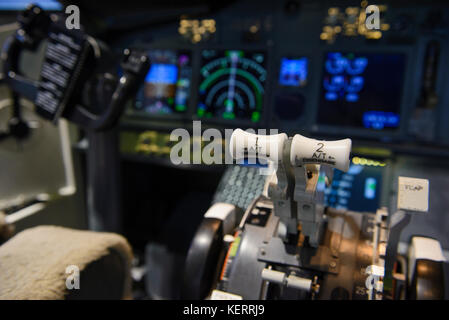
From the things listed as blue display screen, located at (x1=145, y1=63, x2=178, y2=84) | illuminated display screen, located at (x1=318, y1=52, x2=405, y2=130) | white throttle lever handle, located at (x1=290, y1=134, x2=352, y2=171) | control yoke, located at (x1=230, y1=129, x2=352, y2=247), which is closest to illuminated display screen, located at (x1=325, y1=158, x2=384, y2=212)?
control yoke, located at (x1=230, y1=129, x2=352, y2=247)

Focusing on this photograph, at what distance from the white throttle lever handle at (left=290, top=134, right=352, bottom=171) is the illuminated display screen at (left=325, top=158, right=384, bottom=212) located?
0.44 meters

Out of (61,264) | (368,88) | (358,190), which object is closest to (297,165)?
(61,264)

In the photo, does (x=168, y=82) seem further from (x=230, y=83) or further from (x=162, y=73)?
(x=230, y=83)

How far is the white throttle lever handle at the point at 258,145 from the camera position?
23.0 inches

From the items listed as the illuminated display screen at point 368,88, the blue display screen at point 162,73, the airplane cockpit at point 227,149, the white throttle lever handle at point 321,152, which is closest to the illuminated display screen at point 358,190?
the airplane cockpit at point 227,149

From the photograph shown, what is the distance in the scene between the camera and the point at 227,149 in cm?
63

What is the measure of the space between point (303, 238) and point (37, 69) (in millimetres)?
1655

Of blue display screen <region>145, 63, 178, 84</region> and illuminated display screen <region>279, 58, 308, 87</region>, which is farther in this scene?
blue display screen <region>145, 63, 178, 84</region>

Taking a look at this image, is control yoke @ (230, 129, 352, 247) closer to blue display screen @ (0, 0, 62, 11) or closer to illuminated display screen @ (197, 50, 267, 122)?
illuminated display screen @ (197, 50, 267, 122)

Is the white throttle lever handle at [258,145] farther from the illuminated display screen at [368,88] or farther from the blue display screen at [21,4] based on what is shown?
the illuminated display screen at [368,88]

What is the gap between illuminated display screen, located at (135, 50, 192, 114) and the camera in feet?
6.63
